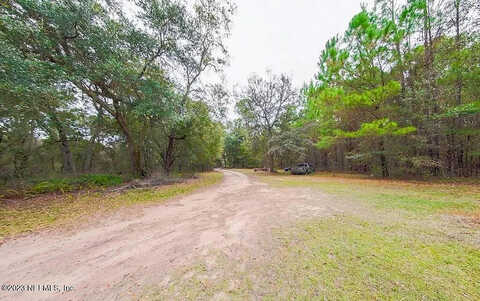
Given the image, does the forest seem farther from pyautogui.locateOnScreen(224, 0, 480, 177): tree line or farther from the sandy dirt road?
the sandy dirt road

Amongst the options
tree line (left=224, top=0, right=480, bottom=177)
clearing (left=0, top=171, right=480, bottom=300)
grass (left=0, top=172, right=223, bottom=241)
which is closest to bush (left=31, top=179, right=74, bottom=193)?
grass (left=0, top=172, right=223, bottom=241)

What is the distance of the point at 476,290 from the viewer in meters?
1.67

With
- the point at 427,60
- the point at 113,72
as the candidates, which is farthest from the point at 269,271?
the point at 427,60

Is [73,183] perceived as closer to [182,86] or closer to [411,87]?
[182,86]

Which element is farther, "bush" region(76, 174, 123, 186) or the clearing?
"bush" region(76, 174, 123, 186)

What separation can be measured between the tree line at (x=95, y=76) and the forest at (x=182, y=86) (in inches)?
2.3

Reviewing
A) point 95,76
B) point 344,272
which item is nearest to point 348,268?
point 344,272

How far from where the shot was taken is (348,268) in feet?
6.75

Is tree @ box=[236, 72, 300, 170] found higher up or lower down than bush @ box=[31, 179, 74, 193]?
higher up

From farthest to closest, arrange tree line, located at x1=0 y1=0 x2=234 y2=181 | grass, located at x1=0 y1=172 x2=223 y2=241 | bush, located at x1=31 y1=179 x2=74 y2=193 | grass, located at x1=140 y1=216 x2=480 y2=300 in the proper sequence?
bush, located at x1=31 y1=179 x2=74 y2=193 < tree line, located at x1=0 y1=0 x2=234 y2=181 < grass, located at x1=0 y1=172 x2=223 y2=241 < grass, located at x1=140 y1=216 x2=480 y2=300

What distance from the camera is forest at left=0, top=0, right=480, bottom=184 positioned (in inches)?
238

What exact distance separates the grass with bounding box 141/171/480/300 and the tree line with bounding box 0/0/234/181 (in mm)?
8223

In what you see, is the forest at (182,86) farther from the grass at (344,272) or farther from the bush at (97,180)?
the grass at (344,272)

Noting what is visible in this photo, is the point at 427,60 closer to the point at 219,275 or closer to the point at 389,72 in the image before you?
the point at 389,72
